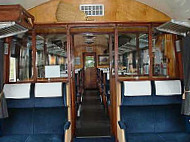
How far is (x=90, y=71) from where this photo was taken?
1295 centimetres

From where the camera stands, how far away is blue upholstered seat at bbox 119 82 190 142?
3.59 metres

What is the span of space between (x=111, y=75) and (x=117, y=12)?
157 centimetres

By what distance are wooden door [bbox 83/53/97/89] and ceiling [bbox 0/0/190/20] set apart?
7.95m

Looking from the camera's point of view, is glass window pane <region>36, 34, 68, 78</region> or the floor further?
the floor

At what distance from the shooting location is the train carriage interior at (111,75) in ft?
11.0

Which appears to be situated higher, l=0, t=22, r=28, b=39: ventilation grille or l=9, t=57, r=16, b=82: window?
l=0, t=22, r=28, b=39: ventilation grille

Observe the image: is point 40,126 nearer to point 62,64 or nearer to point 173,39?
point 62,64

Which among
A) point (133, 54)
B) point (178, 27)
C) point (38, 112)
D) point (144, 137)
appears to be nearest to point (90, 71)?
point (133, 54)

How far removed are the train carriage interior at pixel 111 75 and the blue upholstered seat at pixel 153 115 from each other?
0.02m

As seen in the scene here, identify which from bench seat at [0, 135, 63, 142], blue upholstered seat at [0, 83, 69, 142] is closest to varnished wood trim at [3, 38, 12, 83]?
blue upholstered seat at [0, 83, 69, 142]

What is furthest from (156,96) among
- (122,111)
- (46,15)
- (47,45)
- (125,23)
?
(46,15)

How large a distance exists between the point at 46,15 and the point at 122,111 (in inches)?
113

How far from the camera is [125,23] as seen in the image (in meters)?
4.07

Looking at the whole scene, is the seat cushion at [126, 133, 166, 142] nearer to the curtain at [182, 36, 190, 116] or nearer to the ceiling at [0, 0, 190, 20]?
the curtain at [182, 36, 190, 116]
